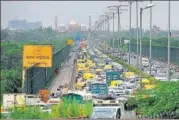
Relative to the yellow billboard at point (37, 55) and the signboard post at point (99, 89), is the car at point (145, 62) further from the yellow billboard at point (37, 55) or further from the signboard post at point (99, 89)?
the yellow billboard at point (37, 55)

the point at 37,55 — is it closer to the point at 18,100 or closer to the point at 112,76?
the point at 18,100

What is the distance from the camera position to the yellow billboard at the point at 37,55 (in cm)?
3659

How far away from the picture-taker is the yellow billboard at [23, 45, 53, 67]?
3659 centimetres

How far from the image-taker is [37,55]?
36781mm

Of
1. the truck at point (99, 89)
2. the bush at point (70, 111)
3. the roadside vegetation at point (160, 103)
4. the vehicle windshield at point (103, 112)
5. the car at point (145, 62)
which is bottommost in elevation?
the truck at point (99, 89)

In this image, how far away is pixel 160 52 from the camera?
4697cm

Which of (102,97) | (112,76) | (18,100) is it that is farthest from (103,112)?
(112,76)

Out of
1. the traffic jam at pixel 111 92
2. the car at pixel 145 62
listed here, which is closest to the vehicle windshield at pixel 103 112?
the traffic jam at pixel 111 92

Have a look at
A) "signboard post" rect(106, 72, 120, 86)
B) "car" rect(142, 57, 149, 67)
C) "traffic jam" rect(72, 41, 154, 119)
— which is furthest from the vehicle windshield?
"car" rect(142, 57, 149, 67)

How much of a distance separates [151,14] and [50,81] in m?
10.1

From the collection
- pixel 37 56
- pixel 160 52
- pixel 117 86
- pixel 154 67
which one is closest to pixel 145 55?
pixel 154 67

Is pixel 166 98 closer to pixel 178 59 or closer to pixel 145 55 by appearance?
pixel 178 59

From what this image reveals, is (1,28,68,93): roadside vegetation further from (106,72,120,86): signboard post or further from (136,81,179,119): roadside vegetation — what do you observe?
(136,81,179,119): roadside vegetation

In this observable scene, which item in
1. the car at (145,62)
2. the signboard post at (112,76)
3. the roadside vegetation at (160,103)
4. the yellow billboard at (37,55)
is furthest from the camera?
the car at (145,62)
